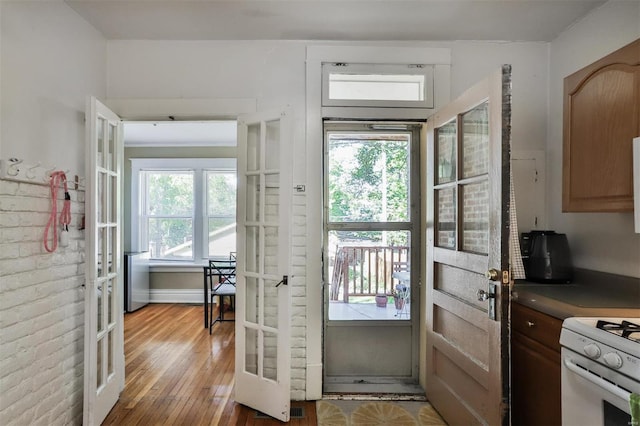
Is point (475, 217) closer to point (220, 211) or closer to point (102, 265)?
point (102, 265)

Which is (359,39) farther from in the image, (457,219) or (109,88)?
(109,88)

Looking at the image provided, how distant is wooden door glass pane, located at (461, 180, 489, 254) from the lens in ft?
5.93

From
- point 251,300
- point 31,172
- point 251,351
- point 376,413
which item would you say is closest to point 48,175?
point 31,172

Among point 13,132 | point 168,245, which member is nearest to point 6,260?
point 13,132

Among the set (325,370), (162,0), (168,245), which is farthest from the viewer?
(168,245)

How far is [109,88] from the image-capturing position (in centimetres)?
248

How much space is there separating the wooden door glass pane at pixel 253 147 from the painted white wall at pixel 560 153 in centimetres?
205

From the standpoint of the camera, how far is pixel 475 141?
1899 mm

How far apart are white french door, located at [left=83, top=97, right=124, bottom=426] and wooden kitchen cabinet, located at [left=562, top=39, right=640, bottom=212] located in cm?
263

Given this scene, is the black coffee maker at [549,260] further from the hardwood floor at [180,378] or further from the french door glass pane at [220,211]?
the french door glass pane at [220,211]

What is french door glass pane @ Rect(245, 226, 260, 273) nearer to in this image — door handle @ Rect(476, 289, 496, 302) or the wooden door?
the wooden door

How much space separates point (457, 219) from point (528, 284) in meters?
0.59

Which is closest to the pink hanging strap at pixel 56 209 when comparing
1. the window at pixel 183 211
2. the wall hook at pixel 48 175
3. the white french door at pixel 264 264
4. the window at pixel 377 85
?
the wall hook at pixel 48 175

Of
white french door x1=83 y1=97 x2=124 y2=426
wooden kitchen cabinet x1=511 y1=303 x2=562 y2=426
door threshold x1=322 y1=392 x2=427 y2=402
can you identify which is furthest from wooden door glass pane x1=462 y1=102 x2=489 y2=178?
white french door x1=83 y1=97 x2=124 y2=426
